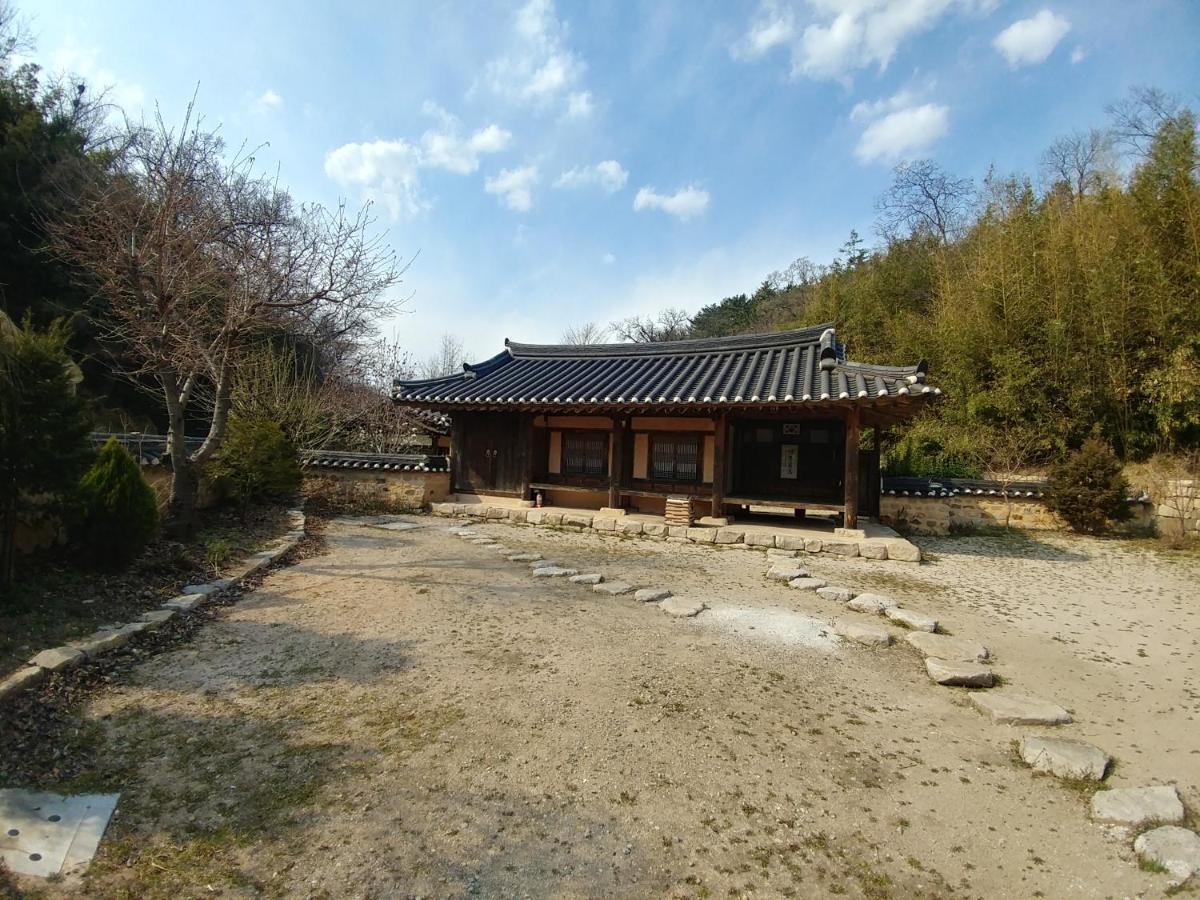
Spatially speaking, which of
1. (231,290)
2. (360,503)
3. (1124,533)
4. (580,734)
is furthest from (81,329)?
(1124,533)

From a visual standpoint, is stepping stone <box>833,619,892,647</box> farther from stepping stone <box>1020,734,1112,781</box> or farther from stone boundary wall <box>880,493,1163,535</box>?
stone boundary wall <box>880,493,1163,535</box>

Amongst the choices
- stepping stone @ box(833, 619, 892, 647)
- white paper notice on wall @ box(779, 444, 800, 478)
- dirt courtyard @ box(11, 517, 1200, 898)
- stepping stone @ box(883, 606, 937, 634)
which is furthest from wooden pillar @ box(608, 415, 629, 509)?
stepping stone @ box(833, 619, 892, 647)

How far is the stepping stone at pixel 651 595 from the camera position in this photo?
5711 millimetres

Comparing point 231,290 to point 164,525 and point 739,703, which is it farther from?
point 739,703

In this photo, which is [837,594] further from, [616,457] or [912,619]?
[616,457]

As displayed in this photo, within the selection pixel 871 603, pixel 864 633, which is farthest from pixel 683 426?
pixel 864 633

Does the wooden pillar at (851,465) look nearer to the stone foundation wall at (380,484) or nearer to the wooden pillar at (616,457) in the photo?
the wooden pillar at (616,457)

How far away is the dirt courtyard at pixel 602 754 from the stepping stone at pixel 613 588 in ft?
1.64

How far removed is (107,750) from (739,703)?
3271mm

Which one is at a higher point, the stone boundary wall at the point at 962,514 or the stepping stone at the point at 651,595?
the stone boundary wall at the point at 962,514

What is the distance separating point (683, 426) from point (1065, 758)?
8.17 metres

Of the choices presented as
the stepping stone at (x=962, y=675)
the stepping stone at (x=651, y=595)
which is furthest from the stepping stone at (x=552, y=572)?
the stepping stone at (x=962, y=675)

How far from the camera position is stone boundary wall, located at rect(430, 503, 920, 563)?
8281mm

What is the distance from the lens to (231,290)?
705 cm
